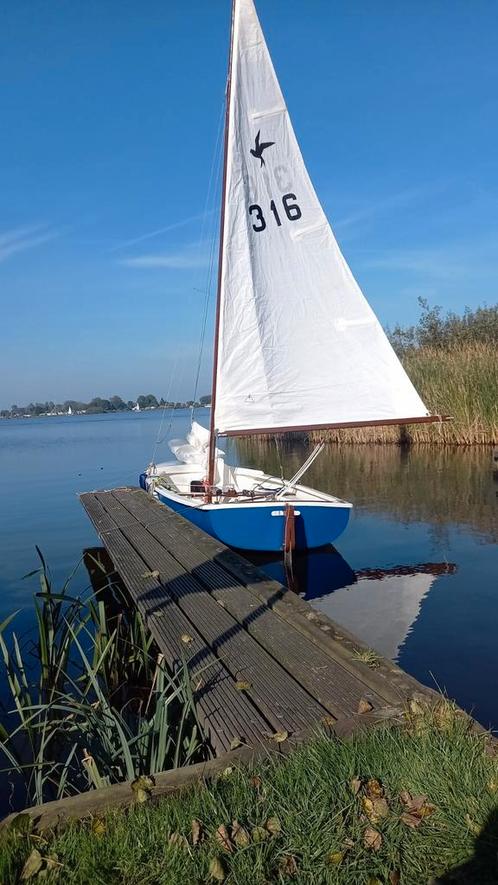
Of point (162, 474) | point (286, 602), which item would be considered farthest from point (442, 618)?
point (162, 474)

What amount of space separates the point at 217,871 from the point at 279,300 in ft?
26.6

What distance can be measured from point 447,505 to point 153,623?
29.8ft

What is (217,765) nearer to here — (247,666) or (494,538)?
(247,666)

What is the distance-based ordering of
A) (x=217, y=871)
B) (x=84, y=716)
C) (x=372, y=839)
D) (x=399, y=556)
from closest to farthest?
(x=217, y=871)
(x=372, y=839)
(x=84, y=716)
(x=399, y=556)

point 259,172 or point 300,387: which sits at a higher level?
point 259,172

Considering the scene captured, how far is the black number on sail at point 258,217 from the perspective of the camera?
955 centimetres

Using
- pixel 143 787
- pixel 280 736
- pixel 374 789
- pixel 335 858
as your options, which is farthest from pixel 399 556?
pixel 335 858

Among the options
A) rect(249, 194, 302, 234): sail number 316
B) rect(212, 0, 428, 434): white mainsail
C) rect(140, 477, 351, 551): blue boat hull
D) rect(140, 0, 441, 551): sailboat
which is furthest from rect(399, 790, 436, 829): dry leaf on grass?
rect(249, 194, 302, 234): sail number 316

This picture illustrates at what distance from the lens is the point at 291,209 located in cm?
953

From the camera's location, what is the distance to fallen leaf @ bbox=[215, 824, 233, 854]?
7.87 feet

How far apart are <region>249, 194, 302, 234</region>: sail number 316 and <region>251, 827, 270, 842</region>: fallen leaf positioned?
8.50 m

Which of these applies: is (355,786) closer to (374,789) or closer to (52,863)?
(374,789)

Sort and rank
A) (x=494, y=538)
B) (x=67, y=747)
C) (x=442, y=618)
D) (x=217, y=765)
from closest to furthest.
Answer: (x=217, y=765)
(x=67, y=747)
(x=442, y=618)
(x=494, y=538)

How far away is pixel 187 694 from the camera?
131 inches
